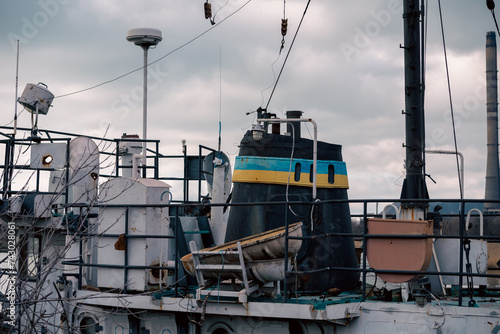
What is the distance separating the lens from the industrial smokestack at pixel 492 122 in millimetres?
53688

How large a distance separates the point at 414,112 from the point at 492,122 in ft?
158

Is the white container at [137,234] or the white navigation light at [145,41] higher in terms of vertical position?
the white navigation light at [145,41]

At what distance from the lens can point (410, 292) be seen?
8.80m

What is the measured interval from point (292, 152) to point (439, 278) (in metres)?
2.70

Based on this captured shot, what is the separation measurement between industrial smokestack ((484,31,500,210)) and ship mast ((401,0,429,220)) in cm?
4515

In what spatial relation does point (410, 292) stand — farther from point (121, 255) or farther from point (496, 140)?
point (496, 140)

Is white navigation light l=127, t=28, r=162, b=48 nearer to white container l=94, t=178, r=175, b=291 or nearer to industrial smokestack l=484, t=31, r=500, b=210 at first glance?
white container l=94, t=178, r=175, b=291

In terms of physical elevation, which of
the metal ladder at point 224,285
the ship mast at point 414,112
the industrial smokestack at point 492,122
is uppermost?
the industrial smokestack at point 492,122

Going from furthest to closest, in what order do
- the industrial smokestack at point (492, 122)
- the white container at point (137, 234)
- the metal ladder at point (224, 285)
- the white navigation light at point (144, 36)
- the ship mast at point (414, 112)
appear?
the industrial smokestack at point (492, 122), the white navigation light at point (144, 36), the ship mast at point (414, 112), the white container at point (137, 234), the metal ladder at point (224, 285)

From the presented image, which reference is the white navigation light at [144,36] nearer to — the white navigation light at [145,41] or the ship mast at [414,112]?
the white navigation light at [145,41]

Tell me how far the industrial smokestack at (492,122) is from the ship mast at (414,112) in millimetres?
45146

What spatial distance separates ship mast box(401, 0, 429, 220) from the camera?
395 inches

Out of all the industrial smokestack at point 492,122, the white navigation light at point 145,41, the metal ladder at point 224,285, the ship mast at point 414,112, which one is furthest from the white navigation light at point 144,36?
the industrial smokestack at point 492,122

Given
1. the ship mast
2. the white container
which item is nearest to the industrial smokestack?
the ship mast
